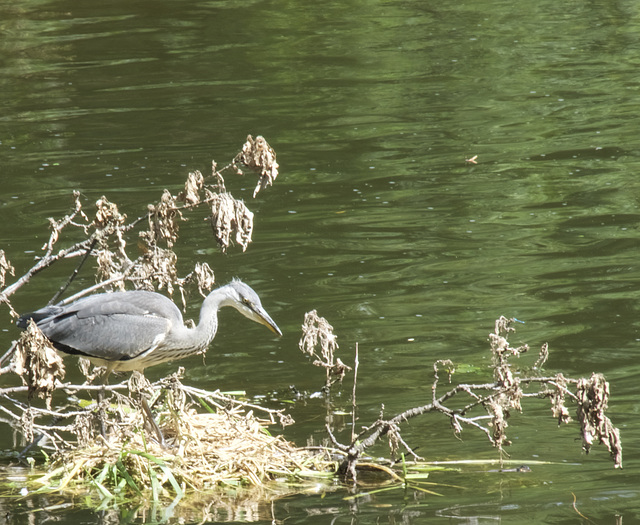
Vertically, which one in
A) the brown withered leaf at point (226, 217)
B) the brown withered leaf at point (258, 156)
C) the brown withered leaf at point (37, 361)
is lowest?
the brown withered leaf at point (37, 361)

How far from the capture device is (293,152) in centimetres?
1547

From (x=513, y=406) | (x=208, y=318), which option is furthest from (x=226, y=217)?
(x=513, y=406)

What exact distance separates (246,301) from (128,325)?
806 mm

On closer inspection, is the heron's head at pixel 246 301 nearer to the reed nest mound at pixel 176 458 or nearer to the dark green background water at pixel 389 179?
the reed nest mound at pixel 176 458

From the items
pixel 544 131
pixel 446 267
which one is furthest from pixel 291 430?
pixel 544 131

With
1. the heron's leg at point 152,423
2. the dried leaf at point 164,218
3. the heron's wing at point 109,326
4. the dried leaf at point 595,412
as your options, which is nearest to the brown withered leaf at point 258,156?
the dried leaf at point 164,218

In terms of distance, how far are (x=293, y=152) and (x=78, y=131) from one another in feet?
11.9

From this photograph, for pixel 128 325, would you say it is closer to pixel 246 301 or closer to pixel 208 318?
pixel 208 318

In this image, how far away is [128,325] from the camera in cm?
759

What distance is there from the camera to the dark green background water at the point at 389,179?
806cm

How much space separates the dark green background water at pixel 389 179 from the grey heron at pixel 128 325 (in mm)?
997

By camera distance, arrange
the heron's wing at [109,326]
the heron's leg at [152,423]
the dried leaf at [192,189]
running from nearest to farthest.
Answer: the dried leaf at [192,189] → the heron's leg at [152,423] → the heron's wing at [109,326]

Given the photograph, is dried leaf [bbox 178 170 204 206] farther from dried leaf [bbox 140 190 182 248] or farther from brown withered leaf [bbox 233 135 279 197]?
brown withered leaf [bbox 233 135 279 197]

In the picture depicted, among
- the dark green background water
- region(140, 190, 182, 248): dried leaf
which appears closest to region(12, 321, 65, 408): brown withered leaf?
the dark green background water
